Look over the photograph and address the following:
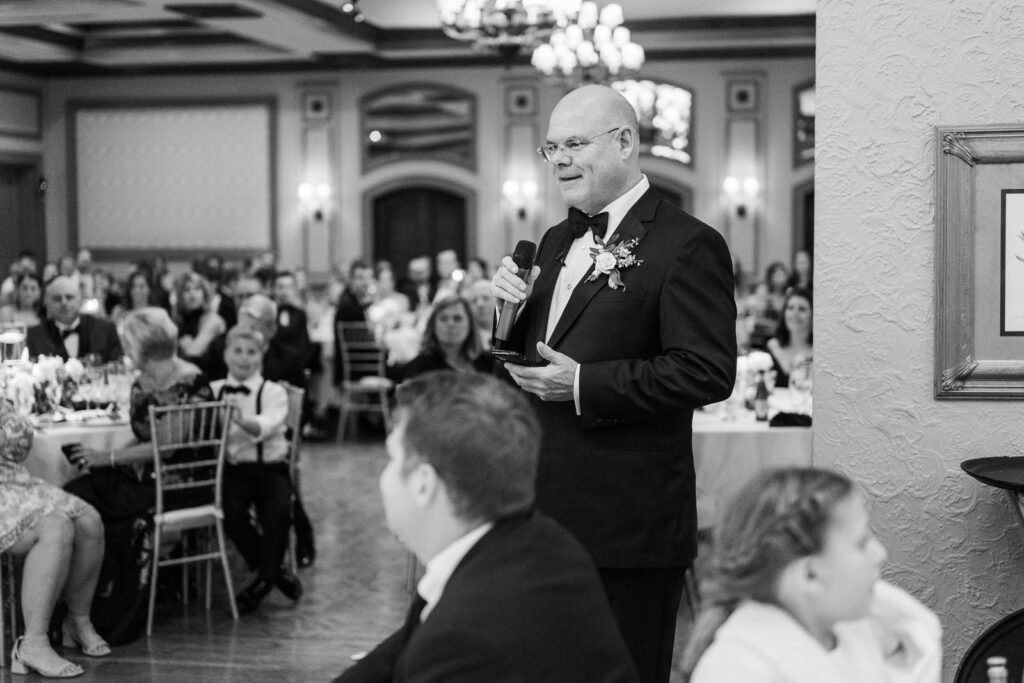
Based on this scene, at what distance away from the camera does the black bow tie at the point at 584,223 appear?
276 cm

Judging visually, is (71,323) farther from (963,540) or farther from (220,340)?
(963,540)

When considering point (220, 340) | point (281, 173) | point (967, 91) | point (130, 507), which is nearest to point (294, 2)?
point (281, 173)

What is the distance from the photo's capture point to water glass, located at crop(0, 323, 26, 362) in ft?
19.6

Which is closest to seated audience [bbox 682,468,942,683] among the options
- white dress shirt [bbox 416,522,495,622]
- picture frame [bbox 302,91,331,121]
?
white dress shirt [bbox 416,522,495,622]

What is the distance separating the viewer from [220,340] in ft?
25.4

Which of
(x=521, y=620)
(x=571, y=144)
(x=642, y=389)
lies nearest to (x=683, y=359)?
(x=642, y=389)

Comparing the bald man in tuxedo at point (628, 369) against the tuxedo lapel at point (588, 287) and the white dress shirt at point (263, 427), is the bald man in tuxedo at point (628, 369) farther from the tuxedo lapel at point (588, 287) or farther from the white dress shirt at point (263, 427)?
the white dress shirt at point (263, 427)

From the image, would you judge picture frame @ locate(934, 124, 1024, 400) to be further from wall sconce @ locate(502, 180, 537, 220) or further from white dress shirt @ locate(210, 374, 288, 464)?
wall sconce @ locate(502, 180, 537, 220)

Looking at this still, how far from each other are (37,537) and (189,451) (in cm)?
→ 82

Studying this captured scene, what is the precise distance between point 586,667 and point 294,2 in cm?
1141

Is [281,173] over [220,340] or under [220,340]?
over

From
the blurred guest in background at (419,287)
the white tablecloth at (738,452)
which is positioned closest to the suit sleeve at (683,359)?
the white tablecloth at (738,452)

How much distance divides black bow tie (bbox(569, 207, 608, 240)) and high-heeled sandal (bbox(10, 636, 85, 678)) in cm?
276

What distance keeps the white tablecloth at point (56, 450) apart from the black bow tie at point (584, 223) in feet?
9.98
